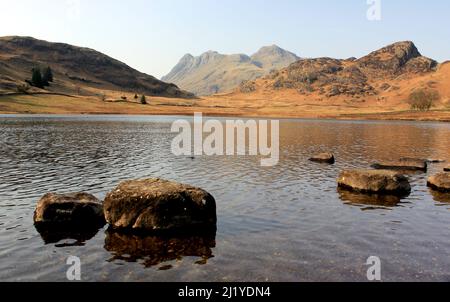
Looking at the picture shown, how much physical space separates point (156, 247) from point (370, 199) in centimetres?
1897

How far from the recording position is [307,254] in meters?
20.6

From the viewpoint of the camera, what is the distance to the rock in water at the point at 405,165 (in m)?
48.0

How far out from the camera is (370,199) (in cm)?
3300

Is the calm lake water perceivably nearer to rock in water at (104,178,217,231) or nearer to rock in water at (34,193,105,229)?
rock in water at (34,193,105,229)

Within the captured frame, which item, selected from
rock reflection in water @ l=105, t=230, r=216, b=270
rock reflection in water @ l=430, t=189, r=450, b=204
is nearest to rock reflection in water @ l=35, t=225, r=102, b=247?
rock reflection in water @ l=105, t=230, r=216, b=270

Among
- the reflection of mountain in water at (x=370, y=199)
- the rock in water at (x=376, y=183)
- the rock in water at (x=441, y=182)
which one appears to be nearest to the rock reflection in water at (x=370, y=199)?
the reflection of mountain in water at (x=370, y=199)

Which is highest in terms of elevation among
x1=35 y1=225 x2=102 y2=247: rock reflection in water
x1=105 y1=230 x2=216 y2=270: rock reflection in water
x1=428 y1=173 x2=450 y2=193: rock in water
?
x1=428 y1=173 x2=450 y2=193: rock in water

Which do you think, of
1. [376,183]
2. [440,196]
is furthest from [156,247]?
[440,196]

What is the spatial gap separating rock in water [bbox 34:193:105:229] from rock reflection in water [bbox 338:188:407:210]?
18.4 metres

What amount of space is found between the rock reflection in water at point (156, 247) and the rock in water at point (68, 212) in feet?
7.10

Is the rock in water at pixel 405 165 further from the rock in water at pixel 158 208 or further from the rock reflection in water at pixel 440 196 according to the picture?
the rock in water at pixel 158 208

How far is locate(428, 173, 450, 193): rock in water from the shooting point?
36500 mm

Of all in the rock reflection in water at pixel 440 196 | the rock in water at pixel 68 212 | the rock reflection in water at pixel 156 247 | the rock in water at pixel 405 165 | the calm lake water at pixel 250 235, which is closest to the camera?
the calm lake water at pixel 250 235

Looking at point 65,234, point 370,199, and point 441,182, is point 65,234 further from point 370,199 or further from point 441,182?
point 441,182
